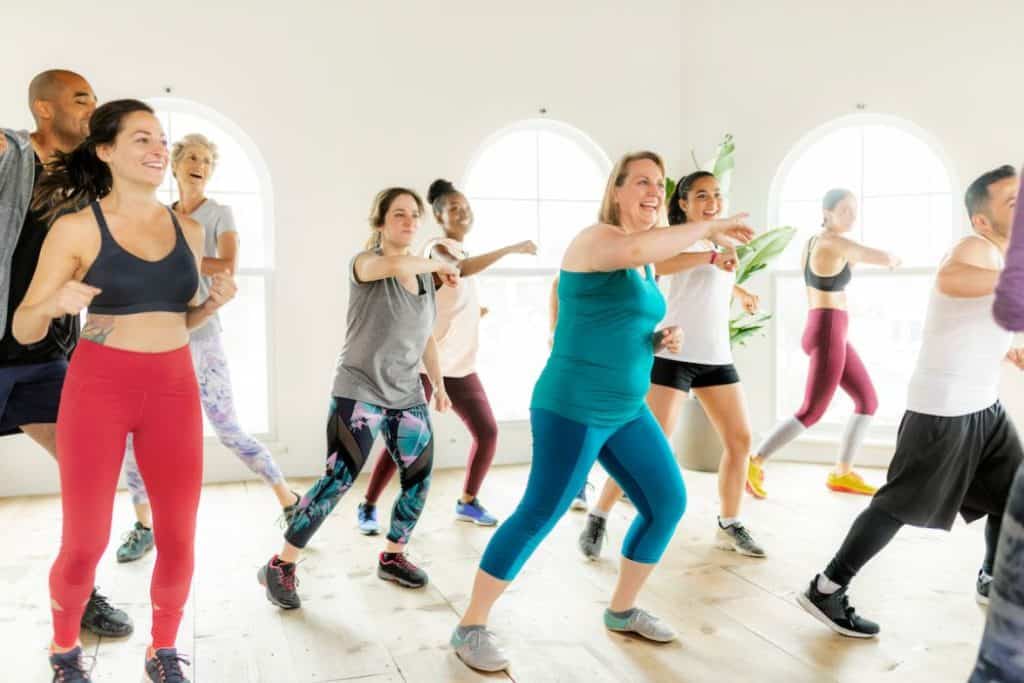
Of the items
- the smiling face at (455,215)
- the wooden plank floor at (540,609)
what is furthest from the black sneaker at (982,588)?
the smiling face at (455,215)

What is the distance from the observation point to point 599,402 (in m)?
2.38

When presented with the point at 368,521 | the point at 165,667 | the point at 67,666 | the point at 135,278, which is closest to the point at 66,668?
the point at 67,666

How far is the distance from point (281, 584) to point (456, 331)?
1.45 meters

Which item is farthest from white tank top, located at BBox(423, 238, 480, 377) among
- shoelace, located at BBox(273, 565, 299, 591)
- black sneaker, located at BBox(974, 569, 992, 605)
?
black sneaker, located at BBox(974, 569, 992, 605)

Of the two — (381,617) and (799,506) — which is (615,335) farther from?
(799,506)

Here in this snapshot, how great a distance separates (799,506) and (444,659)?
248cm

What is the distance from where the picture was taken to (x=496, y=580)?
2.45 m

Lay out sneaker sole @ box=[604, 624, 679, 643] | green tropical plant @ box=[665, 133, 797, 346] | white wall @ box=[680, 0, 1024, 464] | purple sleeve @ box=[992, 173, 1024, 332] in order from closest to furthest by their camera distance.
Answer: purple sleeve @ box=[992, 173, 1024, 332], sneaker sole @ box=[604, 624, 679, 643], white wall @ box=[680, 0, 1024, 464], green tropical plant @ box=[665, 133, 797, 346]

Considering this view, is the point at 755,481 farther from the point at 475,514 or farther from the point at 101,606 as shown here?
the point at 101,606

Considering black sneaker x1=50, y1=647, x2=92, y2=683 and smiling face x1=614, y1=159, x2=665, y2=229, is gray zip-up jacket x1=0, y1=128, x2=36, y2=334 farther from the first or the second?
smiling face x1=614, y1=159, x2=665, y2=229

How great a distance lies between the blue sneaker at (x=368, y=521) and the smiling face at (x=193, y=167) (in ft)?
4.99

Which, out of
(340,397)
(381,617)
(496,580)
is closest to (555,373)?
(496,580)

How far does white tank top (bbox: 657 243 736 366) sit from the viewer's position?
3.53m

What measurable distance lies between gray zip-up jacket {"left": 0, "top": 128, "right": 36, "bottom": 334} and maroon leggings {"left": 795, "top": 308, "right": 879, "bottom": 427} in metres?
3.58
